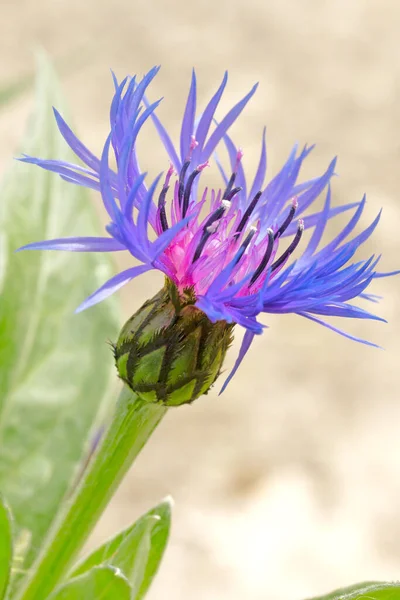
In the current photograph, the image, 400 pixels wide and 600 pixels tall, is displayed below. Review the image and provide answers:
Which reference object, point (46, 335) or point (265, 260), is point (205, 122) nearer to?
point (265, 260)

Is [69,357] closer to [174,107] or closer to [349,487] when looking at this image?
[349,487]

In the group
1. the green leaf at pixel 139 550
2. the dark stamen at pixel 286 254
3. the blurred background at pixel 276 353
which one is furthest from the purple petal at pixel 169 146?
the blurred background at pixel 276 353

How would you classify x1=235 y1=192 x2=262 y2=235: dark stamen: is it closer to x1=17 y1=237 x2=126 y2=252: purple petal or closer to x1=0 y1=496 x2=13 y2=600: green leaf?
x1=17 y1=237 x2=126 y2=252: purple petal

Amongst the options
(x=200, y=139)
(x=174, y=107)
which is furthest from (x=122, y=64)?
(x=200, y=139)

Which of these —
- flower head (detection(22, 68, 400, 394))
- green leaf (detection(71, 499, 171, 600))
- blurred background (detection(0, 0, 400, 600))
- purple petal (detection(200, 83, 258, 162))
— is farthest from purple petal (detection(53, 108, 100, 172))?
blurred background (detection(0, 0, 400, 600))

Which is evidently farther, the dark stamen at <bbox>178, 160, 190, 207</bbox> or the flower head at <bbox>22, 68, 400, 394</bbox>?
the dark stamen at <bbox>178, 160, 190, 207</bbox>

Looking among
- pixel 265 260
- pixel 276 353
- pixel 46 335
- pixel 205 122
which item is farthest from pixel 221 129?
pixel 276 353
